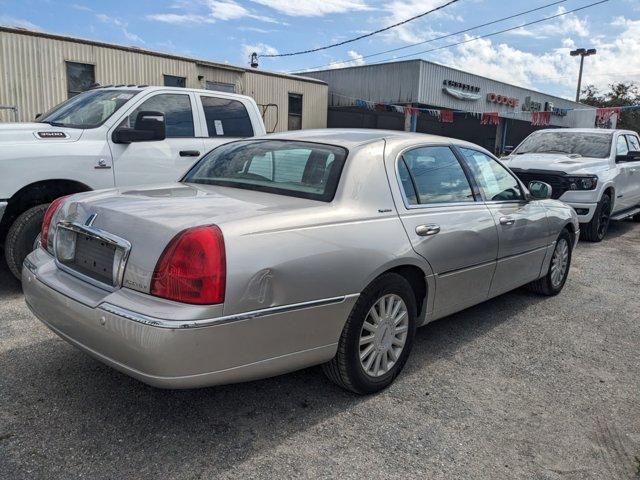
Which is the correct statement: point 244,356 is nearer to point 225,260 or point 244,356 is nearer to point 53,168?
point 225,260

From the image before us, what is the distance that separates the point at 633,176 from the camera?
9.54 m

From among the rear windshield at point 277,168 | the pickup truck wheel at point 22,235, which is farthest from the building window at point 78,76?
the rear windshield at point 277,168

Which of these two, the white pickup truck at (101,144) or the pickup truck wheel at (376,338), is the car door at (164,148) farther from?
the pickup truck wheel at (376,338)

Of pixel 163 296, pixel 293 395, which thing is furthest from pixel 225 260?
pixel 293 395

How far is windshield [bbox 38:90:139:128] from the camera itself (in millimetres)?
5367

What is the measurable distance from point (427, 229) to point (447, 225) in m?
0.26

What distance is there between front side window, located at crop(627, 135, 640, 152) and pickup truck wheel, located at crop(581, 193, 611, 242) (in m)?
1.94

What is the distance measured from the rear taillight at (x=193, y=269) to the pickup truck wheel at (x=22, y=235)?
9.64 feet

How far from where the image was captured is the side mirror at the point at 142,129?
5168 millimetres

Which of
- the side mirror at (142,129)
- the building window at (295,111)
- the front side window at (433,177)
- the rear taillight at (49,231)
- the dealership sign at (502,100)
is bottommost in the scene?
the rear taillight at (49,231)

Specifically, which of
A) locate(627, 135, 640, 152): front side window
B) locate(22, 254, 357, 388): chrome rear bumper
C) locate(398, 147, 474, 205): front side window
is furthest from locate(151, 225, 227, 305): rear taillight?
locate(627, 135, 640, 152): front side window

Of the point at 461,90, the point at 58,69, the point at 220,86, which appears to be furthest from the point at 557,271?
the point at 461,90

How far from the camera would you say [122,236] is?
258cm

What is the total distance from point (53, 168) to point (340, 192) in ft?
9.96
